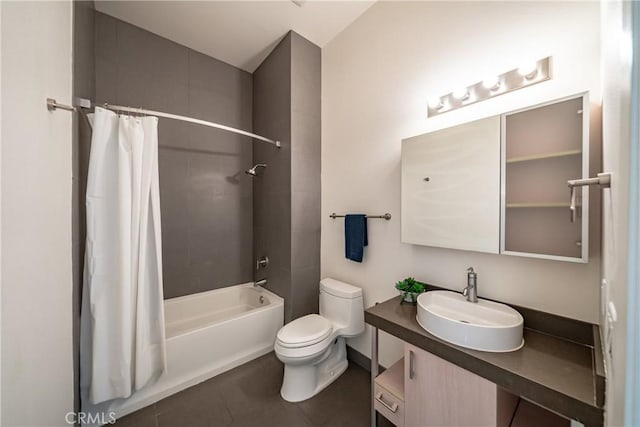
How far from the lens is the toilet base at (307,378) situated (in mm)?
1571

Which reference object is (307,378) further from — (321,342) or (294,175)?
(294,175)

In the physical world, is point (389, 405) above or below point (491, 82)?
below

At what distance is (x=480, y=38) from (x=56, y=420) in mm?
2673

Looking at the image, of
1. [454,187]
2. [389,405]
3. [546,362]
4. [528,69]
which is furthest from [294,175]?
[546,362]

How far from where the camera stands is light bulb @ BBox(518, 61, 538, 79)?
41.8 inches

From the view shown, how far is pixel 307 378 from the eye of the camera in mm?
1600

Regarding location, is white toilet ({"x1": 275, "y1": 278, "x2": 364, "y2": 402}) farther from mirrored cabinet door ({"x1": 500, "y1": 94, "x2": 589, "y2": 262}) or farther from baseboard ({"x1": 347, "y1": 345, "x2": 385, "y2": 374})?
mirrored cabinet door ({"x1": 500, "y1": 94, "x2": 589, "y2": 262})

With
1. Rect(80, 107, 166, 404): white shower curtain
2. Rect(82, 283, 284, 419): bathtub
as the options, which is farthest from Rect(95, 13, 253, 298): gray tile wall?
Rect(80, 107, 166, 404): white shower curtain

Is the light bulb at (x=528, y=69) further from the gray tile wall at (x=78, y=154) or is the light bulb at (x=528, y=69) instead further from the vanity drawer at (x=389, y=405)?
the gray tile wall at (x=78, y=154)

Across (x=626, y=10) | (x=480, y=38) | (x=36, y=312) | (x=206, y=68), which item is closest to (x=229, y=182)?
(x=206, y=68)

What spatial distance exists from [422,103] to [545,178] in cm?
79

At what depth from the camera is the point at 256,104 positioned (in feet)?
8.54

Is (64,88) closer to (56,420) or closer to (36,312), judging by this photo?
(36,312)

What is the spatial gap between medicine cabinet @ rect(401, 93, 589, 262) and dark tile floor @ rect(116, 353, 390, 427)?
1201 mm
